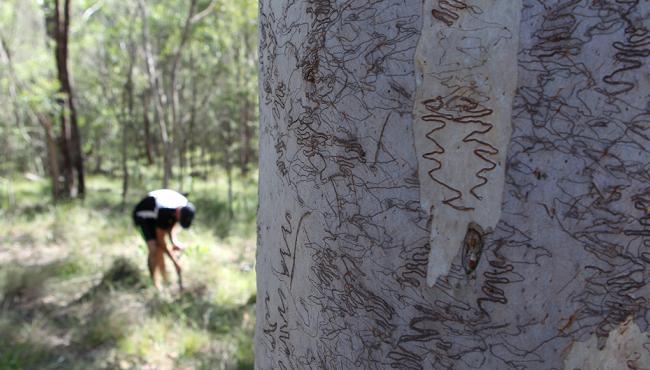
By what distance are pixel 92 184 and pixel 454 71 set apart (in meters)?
19.6

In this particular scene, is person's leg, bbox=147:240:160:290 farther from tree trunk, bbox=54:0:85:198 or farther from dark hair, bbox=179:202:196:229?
tree trunk, bbox=54:0:85:198

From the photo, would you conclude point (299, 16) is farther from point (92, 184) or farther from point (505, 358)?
point (92, 184)

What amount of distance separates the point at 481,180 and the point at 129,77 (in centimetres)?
1518

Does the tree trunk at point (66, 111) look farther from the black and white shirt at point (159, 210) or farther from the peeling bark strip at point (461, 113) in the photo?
the peeling bark strip at point (461, 113)

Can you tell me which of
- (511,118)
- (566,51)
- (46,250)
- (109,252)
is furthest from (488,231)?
(46,250)

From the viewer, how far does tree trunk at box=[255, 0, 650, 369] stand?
689 mm

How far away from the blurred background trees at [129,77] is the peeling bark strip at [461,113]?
8.62 metres

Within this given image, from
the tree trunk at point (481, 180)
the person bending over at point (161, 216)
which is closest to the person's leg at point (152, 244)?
the person bending over at point (161, 216)

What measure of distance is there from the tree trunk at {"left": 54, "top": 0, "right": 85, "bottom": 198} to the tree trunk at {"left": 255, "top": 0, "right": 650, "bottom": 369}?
10743 mm

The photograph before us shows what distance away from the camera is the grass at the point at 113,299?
487 centimetres

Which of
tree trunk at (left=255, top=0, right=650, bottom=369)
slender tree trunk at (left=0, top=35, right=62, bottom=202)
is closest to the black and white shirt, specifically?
tree trunk at (left=255, top=0, right=650, bottom=369)

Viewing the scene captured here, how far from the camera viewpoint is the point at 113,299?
5996mm

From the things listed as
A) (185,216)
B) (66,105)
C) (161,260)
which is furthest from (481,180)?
(66,105)

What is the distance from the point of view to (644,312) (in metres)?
0.74
